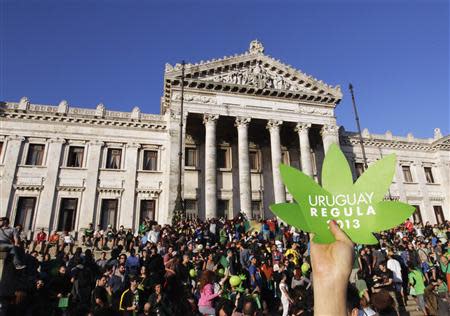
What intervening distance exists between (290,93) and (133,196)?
53.1 feet

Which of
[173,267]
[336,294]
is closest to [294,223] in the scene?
[336,294]

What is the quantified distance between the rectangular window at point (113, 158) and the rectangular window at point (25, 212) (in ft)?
19.0

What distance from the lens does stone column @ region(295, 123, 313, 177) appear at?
25.2 meters

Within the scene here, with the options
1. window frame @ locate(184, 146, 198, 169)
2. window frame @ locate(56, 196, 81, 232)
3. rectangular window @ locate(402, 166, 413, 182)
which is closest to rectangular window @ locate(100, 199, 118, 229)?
window frame @ locate(56, 196, 81, 232)

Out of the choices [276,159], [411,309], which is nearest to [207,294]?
[411,309]

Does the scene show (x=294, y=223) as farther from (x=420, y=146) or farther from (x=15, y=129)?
(x=420, y=146)

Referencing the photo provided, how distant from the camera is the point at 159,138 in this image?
26.0m

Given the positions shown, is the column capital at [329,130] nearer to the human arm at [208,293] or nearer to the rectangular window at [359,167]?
the rectangular window at [359,167]

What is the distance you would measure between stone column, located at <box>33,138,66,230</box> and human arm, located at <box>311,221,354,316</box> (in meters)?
24.0

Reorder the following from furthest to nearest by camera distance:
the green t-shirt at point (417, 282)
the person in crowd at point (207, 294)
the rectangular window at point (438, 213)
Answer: the rectangular window at point (438, 213) → the green t-shirt at point (417, 282) → the person in crowd at point (207, 294)

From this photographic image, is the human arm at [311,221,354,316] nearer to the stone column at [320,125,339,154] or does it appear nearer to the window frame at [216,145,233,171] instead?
the window frame at [216,145,233,171]

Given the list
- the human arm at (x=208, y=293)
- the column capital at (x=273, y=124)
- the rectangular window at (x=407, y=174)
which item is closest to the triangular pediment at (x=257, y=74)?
the column capital at (x=273, y=124)

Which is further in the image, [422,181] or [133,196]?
[422,181]

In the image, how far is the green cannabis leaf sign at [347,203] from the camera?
2.28 meters
